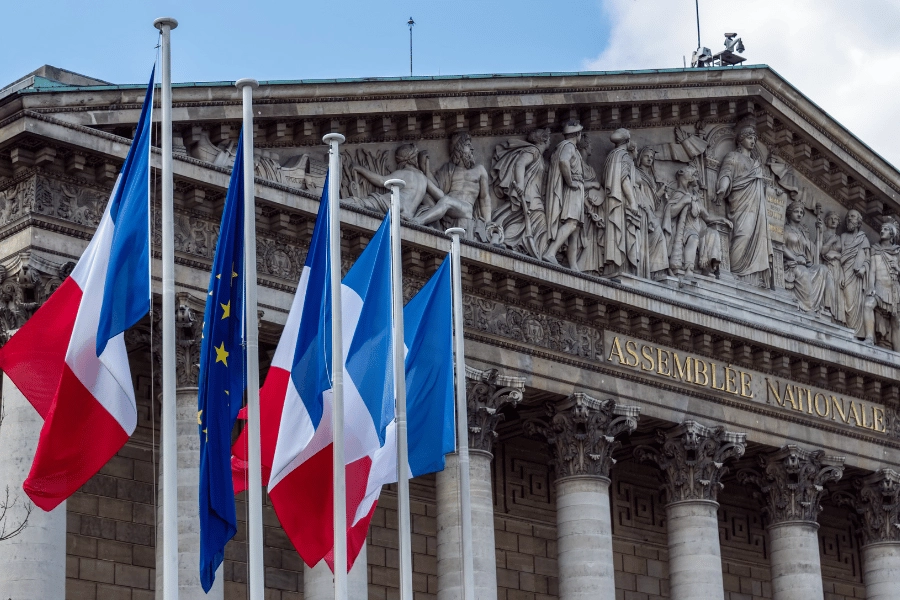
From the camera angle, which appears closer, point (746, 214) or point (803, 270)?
point (746, 214)

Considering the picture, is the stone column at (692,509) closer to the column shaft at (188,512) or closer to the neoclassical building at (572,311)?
the neoclassical building at (572,311)

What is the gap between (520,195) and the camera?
33.9 meters

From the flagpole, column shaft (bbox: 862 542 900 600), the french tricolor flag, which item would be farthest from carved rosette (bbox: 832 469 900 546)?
the french tricolor flag

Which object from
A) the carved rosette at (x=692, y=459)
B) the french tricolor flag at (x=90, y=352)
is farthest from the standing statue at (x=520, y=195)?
the french tricolor flag at (x=90, y=352)

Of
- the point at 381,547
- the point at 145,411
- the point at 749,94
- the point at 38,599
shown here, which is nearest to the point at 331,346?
the point at 38,599

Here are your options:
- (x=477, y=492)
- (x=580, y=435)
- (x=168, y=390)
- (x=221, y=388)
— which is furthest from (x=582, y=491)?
(x=168, y=390)

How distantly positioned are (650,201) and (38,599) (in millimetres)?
14846

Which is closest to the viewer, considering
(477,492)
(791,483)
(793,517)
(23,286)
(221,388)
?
(221,388)

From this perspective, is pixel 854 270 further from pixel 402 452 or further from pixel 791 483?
pixel 402 452

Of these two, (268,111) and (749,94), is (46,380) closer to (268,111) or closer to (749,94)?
(268,111)

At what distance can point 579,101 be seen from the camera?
3481 centimetres

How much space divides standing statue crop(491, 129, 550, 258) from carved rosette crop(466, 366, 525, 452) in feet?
8.52

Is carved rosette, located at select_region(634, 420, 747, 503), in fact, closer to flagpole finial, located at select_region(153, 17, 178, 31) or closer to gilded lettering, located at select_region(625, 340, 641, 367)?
gilded lettering, located at select_region(625, 340, 641, 367)

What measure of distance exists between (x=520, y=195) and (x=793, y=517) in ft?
27.5
